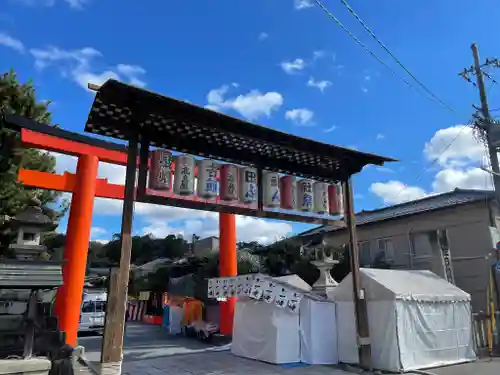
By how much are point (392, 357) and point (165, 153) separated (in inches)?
302

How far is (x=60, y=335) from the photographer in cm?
841

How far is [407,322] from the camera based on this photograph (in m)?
10.3

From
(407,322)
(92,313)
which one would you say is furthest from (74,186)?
(92,313)

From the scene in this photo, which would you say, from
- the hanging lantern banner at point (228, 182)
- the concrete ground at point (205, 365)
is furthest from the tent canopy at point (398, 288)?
the hanging lantern banner at point (228, 182)

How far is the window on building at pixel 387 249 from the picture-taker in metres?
18.5

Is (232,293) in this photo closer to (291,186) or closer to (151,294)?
(291,186)

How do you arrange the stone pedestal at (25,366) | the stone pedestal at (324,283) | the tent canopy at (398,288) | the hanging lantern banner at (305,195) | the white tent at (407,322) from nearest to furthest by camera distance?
the stone pedestal at (25,366)
the hanging lantern banner at (305,195)
the white tent at (407,322)
the tent canopy at (398,288)
the stone pedestal at (324,283)

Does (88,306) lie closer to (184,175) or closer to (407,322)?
(184,175)

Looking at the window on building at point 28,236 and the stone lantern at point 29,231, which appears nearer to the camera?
the stone lantern at point 29,231

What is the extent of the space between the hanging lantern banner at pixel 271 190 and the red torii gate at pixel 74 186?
6746mm

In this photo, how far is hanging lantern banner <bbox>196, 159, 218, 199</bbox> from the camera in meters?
8.16

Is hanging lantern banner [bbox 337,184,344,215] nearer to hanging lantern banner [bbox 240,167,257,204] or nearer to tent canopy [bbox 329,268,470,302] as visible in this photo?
tent canopy [bbox 329,268,470,302]

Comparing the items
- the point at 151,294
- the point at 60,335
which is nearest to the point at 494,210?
the point at 60,335

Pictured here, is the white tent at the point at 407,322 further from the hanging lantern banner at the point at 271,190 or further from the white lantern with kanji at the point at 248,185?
the white lantern with kanji at the point at 248,185
